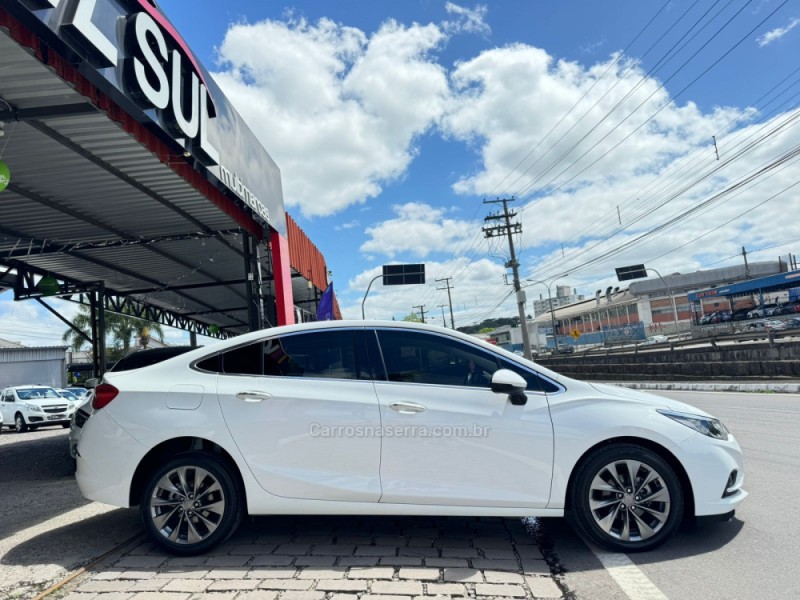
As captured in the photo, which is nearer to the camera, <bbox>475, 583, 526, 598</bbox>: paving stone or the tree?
<bbox>475, 583, 526, 598</bbox>: paving stone

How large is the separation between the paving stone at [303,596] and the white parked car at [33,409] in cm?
1845

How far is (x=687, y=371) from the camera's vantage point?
2162cm

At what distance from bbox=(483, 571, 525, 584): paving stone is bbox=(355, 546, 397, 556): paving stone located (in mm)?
711

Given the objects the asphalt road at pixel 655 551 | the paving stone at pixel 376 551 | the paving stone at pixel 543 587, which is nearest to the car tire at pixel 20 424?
the asphalt road at pixel 655 551

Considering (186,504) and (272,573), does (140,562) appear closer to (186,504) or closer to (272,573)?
(186,504)

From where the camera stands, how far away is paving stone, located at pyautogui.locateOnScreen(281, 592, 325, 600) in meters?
3.31

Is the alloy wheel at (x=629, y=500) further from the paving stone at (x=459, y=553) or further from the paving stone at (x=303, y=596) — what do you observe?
the paving stone at (x=303, y=596)

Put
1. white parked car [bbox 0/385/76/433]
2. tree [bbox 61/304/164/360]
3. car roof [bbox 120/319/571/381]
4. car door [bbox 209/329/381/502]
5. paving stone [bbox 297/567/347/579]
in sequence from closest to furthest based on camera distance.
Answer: paving stone [bbox 297/567/347/579], car door [bbox 209/329/381/502], car roof [bbox 120/319/571/381], white parked car [bbox 0/385/76/433], tree [bbox 61/304/164/360]

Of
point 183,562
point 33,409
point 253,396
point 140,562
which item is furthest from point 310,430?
point 33,409

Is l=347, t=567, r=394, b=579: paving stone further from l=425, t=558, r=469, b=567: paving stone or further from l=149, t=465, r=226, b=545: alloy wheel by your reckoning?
l=149, t=465, r=226, b=545: alloy wheel

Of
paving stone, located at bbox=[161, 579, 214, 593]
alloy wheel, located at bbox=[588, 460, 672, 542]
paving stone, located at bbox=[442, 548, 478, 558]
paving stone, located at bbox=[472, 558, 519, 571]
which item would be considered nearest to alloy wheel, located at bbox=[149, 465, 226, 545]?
paving stone, located at bbox=[161, 579, 214, 593]

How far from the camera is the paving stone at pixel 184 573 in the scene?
3.72m

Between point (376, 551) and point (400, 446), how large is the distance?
0.79m

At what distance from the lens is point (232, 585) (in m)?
3.54
